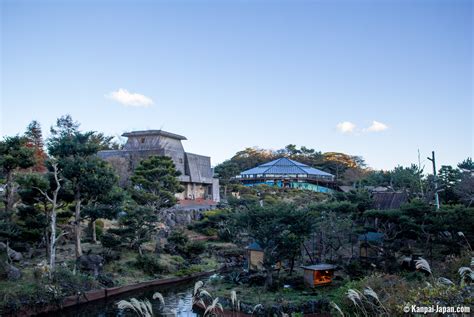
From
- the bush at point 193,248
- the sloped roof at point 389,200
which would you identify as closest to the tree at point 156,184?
the bush at point 193,248

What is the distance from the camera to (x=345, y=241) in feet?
51.3

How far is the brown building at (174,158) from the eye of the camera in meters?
31.3

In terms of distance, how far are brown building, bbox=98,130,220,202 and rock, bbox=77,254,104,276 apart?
49.3 ft

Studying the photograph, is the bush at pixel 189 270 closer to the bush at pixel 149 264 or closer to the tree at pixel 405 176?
the bush at pixel 149 264

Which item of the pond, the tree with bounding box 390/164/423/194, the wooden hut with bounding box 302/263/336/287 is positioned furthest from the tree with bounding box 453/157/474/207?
the pond

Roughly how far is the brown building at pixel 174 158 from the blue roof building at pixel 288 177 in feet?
32.9

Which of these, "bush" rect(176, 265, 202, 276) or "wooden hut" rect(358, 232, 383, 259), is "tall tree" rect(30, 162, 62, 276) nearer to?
"bush" rect(176, 265, 202, 276)

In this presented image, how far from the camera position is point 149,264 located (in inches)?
648

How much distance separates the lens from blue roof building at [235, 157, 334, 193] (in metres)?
44.9

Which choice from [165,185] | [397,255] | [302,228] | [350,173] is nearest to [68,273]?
[302,228]

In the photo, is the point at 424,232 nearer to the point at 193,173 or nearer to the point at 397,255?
the point at 397,255

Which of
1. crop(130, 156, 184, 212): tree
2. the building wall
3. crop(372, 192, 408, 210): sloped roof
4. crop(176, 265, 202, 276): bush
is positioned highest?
the building wall

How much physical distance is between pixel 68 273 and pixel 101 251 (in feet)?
15.7

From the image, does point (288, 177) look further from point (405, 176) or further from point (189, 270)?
point (189, 270)
